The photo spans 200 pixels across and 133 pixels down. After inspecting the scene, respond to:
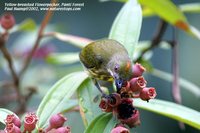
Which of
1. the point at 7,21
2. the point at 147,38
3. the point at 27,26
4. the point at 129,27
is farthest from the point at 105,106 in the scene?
the point at 147,38

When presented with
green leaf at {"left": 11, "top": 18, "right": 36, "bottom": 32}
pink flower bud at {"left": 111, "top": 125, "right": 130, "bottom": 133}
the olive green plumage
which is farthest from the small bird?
green leaf at {"left": 11, "top": 18, "right": 36, "bottom": 32}

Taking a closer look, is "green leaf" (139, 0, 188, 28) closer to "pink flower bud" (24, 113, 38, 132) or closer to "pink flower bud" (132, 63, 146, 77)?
"pink flower bud" (132, 63, 146, 77)

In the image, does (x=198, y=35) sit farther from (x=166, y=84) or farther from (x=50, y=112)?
(x=166, y=84)

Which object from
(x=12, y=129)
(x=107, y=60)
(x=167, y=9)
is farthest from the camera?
(x=167, y=9)

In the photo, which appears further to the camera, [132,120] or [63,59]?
[63,59]

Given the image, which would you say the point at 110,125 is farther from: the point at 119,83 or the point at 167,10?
the point at 167,10

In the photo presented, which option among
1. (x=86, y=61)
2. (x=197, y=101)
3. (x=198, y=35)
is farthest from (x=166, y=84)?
(x=86, y=61)
